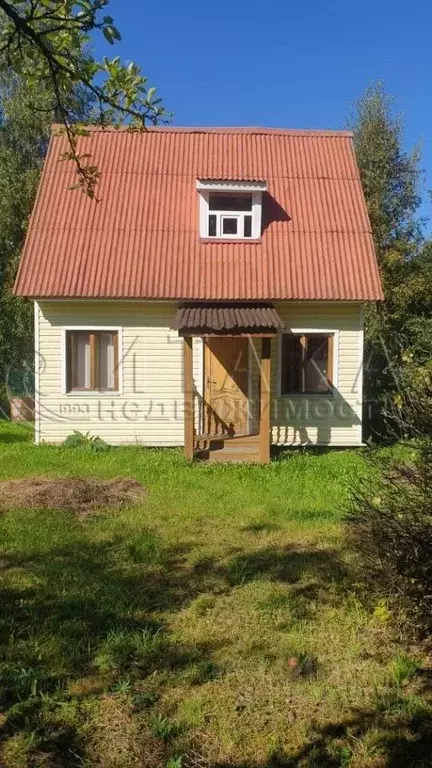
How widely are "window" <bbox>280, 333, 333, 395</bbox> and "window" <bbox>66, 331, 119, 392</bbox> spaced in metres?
3.49

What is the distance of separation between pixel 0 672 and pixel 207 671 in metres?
1.32

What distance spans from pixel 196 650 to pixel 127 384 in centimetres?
846

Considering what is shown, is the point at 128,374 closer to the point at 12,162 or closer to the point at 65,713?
the point at 65,713

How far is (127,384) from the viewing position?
12.3 meters

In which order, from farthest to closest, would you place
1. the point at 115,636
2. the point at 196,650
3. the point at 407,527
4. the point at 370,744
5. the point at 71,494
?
1. the point at 71,494
2. the point at 115,636
3. the point at 196,650
4. the point at 407,527
5. the point at 370,744

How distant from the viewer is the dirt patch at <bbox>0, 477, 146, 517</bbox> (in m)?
7.88

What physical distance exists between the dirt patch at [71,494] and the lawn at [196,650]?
1.34 ft

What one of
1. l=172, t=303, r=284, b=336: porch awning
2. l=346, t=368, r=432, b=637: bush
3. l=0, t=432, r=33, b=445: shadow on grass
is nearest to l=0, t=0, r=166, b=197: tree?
l=346, t=368, r=432, b=637: bush

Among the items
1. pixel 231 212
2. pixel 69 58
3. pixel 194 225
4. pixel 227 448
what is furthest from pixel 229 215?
pixel 69 58

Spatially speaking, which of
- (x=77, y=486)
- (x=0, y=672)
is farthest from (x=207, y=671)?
(x=77, y=486)

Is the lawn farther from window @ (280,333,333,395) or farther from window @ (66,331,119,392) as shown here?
window @ (280,333,333,395)

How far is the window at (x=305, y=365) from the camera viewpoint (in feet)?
41.0

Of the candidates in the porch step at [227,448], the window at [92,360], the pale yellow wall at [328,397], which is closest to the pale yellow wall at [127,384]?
the window at [92,360]

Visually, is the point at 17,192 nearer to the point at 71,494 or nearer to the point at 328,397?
the point at 328,397
